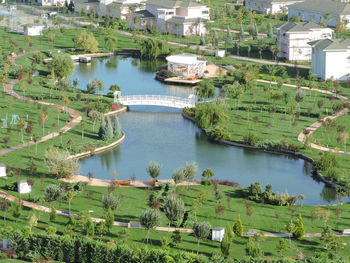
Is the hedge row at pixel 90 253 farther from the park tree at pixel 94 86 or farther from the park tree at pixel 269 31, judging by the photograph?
the park tree at pixel 269 31

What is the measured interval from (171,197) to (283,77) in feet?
113

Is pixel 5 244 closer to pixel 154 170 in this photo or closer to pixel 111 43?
pixel 154 170

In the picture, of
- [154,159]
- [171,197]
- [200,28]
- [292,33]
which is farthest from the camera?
[200,28]

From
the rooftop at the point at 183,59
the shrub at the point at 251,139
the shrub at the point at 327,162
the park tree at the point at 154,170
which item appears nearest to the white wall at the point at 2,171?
the park tree at the point at 154,170

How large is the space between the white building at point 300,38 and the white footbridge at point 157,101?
1982 centimetres

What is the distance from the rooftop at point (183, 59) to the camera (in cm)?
7639

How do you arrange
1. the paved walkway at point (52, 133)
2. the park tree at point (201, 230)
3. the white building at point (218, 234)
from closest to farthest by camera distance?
the park tree at point (201, 230), the white building at point (218, 234), the paved walkway at point (52, 133)

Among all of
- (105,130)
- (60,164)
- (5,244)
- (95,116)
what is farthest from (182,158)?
(5,244)

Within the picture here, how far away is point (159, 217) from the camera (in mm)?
39844

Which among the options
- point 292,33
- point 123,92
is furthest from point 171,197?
point 292,33

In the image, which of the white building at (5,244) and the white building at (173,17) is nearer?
the white building at (5,244)

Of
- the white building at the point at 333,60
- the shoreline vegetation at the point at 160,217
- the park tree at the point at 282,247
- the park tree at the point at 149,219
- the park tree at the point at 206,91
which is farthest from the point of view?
the white building at the point at 333,60

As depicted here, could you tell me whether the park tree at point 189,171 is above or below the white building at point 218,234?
above

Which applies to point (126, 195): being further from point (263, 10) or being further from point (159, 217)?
point (263, 10)
